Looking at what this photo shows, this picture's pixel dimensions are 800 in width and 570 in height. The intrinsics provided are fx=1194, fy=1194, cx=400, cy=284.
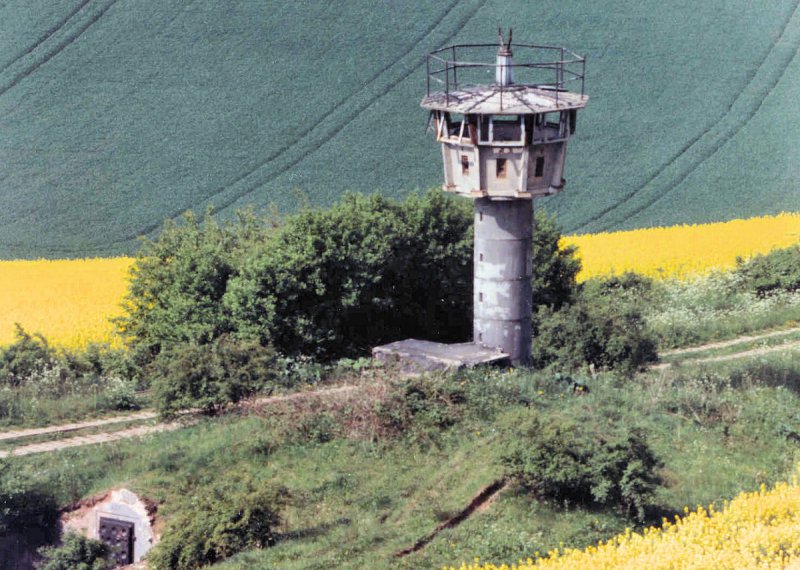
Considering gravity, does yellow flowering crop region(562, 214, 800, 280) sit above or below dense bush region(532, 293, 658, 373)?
above

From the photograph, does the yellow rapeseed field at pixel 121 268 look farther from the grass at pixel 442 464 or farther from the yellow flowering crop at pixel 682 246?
the grass at pixel 442 464

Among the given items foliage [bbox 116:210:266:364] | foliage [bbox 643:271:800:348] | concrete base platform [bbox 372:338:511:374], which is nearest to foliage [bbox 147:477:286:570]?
concrete base platform [bbox 372:338:511:374]

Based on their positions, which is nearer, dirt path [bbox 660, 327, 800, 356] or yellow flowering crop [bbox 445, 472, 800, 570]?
yellow flowering crop [bbox 445, 472, 800, 570]

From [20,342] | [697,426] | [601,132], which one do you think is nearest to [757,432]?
[697,426]

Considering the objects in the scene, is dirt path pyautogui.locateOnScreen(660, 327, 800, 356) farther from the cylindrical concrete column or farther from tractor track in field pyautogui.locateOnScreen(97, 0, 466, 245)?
tractor track in field pyautogui.locateOnScreen(97, 0, 466, 245)

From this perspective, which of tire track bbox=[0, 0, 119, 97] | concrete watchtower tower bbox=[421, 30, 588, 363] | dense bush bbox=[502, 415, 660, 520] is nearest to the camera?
dense bush bbox=[502, 415, 660, 520]

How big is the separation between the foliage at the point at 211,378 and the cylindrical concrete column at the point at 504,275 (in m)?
5.01

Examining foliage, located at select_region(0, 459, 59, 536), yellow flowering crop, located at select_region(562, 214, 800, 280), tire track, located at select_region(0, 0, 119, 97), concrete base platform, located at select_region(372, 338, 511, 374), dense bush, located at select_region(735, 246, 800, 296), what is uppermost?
tire track, located at select_region(0, 0, 119, 97)

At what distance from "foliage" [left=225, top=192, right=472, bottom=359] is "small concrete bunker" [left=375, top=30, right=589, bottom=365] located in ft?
11.8

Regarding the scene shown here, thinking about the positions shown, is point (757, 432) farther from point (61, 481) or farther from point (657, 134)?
point (657, 134)

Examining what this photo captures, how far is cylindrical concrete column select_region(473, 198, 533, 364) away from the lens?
84.3 ft

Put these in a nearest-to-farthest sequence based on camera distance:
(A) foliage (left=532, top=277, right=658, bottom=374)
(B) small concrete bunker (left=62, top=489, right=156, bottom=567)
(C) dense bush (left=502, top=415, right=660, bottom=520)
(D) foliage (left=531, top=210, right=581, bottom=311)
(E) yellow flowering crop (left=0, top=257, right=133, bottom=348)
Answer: (C) dense bush (left=502, top=415, right=660, bottom=520), (B) small concrete bunker (left=62, top=489, right=156, bottom=567), (A) foliage (left=532, top=277, right=658, bottom=374), (D) foliage (left=531, top=210, right=581, bottom=311), (E) yellow flowering crop (left=0, top=257, right=133, bottom=348)

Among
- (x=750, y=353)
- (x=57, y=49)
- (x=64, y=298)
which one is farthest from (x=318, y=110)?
(x=750, y=353)

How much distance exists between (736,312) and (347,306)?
13.6 metres
